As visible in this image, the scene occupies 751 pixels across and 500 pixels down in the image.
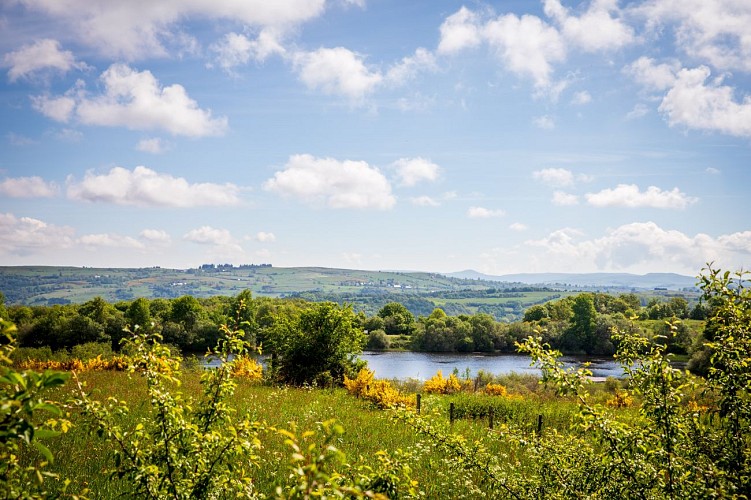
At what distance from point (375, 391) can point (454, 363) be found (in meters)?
46.8

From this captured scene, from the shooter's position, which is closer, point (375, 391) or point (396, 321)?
point (375, 391)

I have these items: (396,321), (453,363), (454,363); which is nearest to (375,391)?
(453,363)

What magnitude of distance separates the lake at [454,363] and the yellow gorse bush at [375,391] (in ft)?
98.1

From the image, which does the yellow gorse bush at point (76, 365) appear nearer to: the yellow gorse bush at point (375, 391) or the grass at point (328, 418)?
the grass at point (328, 418)

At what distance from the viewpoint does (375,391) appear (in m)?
19.2

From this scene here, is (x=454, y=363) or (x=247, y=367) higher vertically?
(x=247, y=367)

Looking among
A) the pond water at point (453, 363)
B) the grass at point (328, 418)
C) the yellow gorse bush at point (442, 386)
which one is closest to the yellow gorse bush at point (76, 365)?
the grass at point (328, 418)

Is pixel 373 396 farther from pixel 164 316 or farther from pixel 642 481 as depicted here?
pixel 164 316

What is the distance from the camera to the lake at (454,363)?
53.5 metres

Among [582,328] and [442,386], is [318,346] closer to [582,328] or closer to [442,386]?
[442,386]

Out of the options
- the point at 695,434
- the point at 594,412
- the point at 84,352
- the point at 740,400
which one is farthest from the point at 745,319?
the point at 84,352

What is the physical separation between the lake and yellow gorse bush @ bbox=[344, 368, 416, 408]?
2992 cm

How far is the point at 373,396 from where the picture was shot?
1914 cm

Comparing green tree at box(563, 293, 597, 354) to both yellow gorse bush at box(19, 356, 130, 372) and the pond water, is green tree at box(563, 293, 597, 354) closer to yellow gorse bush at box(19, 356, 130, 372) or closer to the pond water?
the pond water
